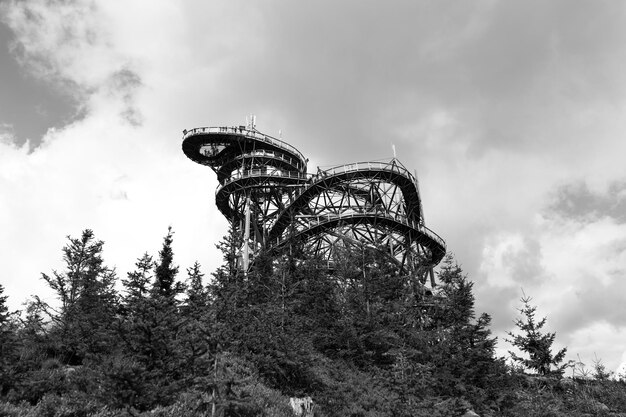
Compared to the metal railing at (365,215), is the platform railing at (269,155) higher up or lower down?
higher up

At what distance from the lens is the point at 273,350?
65.2 ft

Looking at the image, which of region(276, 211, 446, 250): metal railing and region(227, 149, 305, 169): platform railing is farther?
region(227, 149, 305, 169): platform railing

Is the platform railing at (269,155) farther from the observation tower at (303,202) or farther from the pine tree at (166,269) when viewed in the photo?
the pine tree at (166,269)

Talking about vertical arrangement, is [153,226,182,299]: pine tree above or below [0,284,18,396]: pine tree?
above

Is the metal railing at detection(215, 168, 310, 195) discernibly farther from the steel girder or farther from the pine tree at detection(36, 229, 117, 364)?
the pine tree at detection(36, 229, 117, 364)

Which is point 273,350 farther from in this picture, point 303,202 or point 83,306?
point 303,202

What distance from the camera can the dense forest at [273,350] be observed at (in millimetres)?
11273

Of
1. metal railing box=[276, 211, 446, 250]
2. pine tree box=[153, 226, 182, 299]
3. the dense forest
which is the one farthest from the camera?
metal railing box=[276, 211, 446, 250]

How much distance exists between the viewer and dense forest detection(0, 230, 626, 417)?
11.3 metres

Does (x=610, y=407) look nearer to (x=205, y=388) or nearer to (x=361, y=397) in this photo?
(x=361, y=397)

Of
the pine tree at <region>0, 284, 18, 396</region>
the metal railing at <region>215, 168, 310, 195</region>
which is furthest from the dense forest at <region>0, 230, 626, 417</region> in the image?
the metal railing at <region>215, 168, 310, 195</region>

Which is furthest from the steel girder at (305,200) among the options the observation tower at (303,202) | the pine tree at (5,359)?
the pine tree at (5,359)

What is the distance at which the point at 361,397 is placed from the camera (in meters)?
20.9

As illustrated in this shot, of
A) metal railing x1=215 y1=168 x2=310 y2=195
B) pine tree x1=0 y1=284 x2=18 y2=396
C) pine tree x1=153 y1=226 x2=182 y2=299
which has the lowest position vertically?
pine tree x1=0 y1=284 x2=18 y2=396
